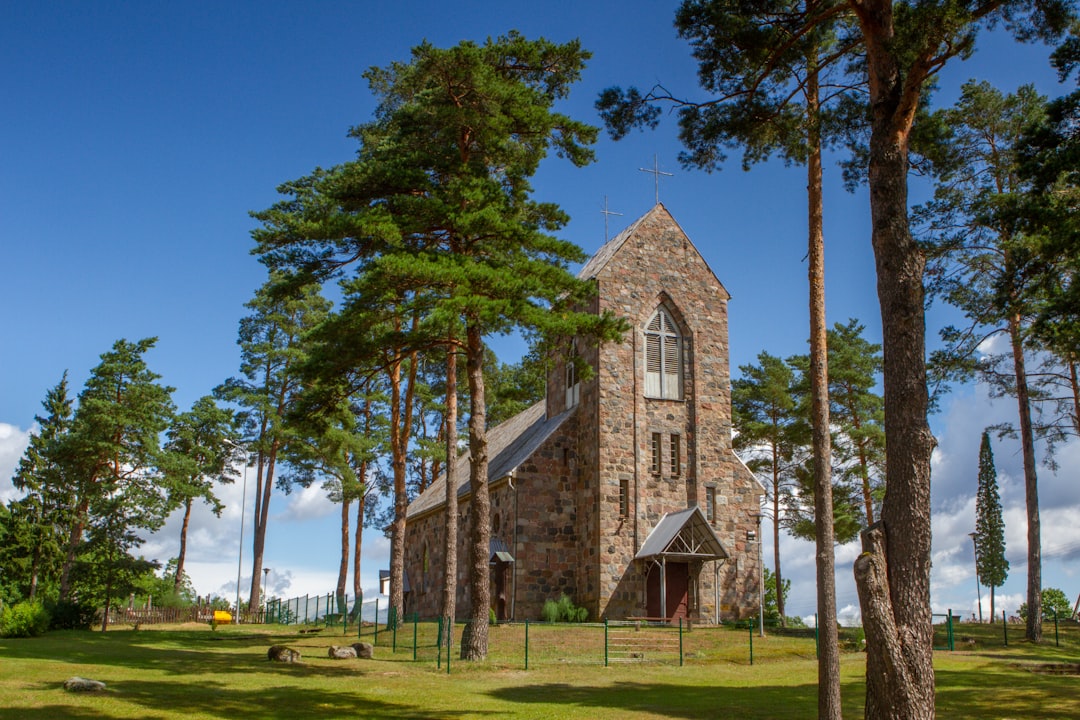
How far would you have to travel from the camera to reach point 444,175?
22656 mm

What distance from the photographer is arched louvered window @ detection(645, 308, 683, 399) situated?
1231 inches

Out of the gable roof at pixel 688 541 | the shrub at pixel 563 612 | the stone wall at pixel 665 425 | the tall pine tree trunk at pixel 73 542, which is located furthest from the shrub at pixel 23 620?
the gable roof at pixel 688 541

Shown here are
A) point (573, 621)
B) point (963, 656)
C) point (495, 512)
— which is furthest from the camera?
point (495, 512)

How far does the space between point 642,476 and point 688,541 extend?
2.55m

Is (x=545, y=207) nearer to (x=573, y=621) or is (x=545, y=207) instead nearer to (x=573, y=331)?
(x=573, y=331)

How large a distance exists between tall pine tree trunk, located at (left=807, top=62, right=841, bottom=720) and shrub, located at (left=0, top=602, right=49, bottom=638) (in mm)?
25550

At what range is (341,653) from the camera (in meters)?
22.4

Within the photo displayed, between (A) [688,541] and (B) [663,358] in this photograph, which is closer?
(A) [688,541]

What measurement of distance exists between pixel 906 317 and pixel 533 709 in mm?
8417

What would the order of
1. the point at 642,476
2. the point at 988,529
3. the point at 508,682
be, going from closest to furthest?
the point at 508,682 < the point at 642,476 < the point at 988,529

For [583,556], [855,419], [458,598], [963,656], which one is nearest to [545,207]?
[583,556]

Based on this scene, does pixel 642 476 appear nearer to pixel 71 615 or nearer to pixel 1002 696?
pixel 1002 696

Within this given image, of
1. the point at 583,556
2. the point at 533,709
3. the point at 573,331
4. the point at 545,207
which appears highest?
the point at 545,207

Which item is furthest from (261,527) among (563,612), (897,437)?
(897,437)
